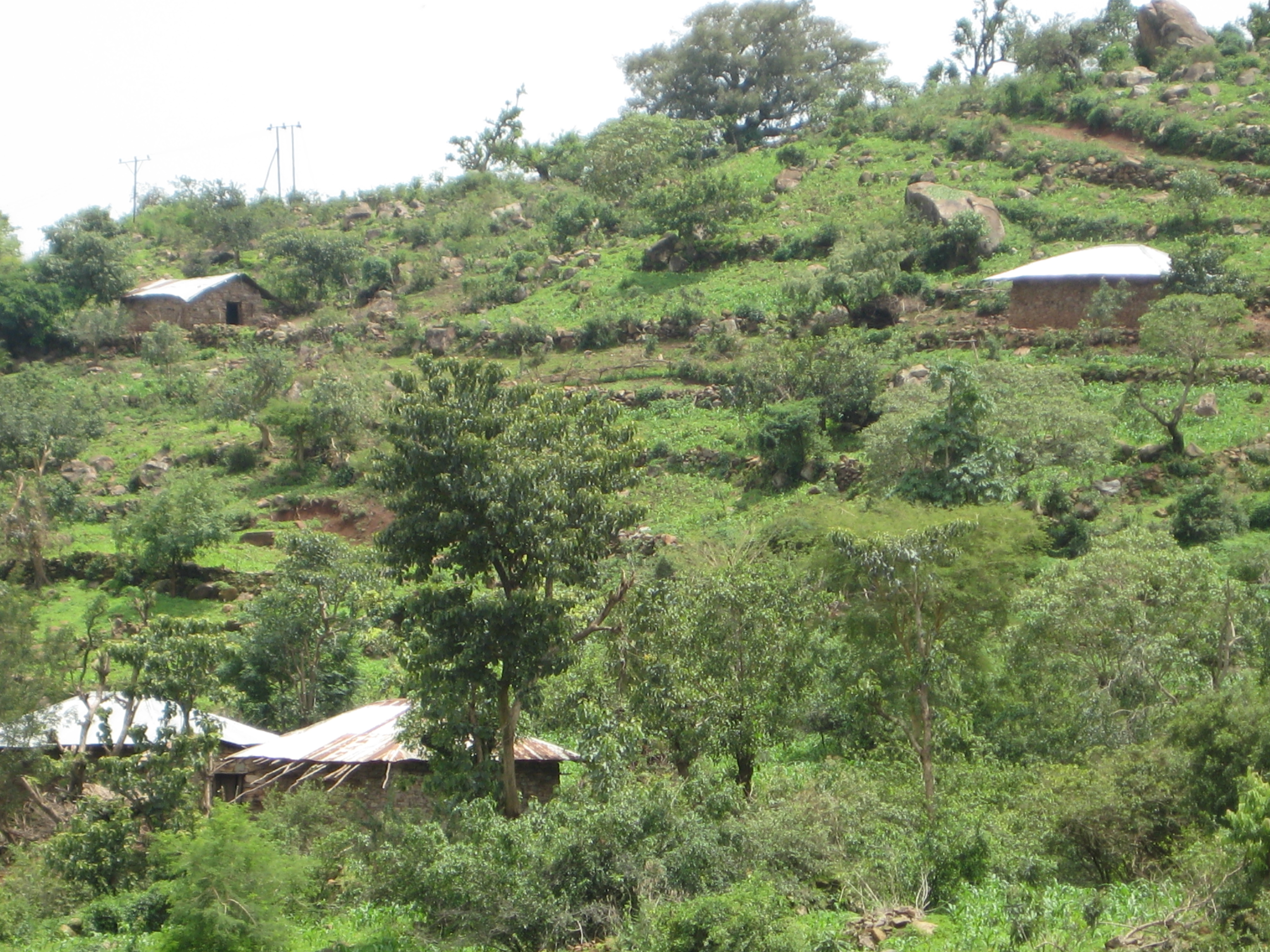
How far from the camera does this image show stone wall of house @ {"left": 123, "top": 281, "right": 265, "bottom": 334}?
156 feet

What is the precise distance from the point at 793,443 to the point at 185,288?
29.7 meters

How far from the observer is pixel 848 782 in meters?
14.7

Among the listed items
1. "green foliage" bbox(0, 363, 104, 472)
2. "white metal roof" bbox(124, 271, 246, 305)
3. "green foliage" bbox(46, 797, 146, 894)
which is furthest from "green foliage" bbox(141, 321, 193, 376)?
"green foliage" bbox(46, 797, 146, 894)

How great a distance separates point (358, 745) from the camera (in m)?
17.6

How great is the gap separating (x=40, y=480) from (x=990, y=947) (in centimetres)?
2839

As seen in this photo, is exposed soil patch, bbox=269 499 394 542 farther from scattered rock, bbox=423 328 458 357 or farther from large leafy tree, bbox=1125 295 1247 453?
large leafy tree, bbox=1125 295 1247 453

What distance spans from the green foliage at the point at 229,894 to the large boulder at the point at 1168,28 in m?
52.8

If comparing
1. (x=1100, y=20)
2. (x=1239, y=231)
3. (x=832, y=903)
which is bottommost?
(x=832, y=903)

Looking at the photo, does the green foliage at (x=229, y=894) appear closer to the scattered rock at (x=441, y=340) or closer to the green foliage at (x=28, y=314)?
the scattered rock at (x=441, y=340)

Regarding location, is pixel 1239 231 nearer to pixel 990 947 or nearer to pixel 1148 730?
pixel 1148 730

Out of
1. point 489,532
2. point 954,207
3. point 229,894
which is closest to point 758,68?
point 954,207

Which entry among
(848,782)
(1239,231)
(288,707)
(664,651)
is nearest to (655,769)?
(664,651)

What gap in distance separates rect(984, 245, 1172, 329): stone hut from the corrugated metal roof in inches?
881

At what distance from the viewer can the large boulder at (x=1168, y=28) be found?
174ft
